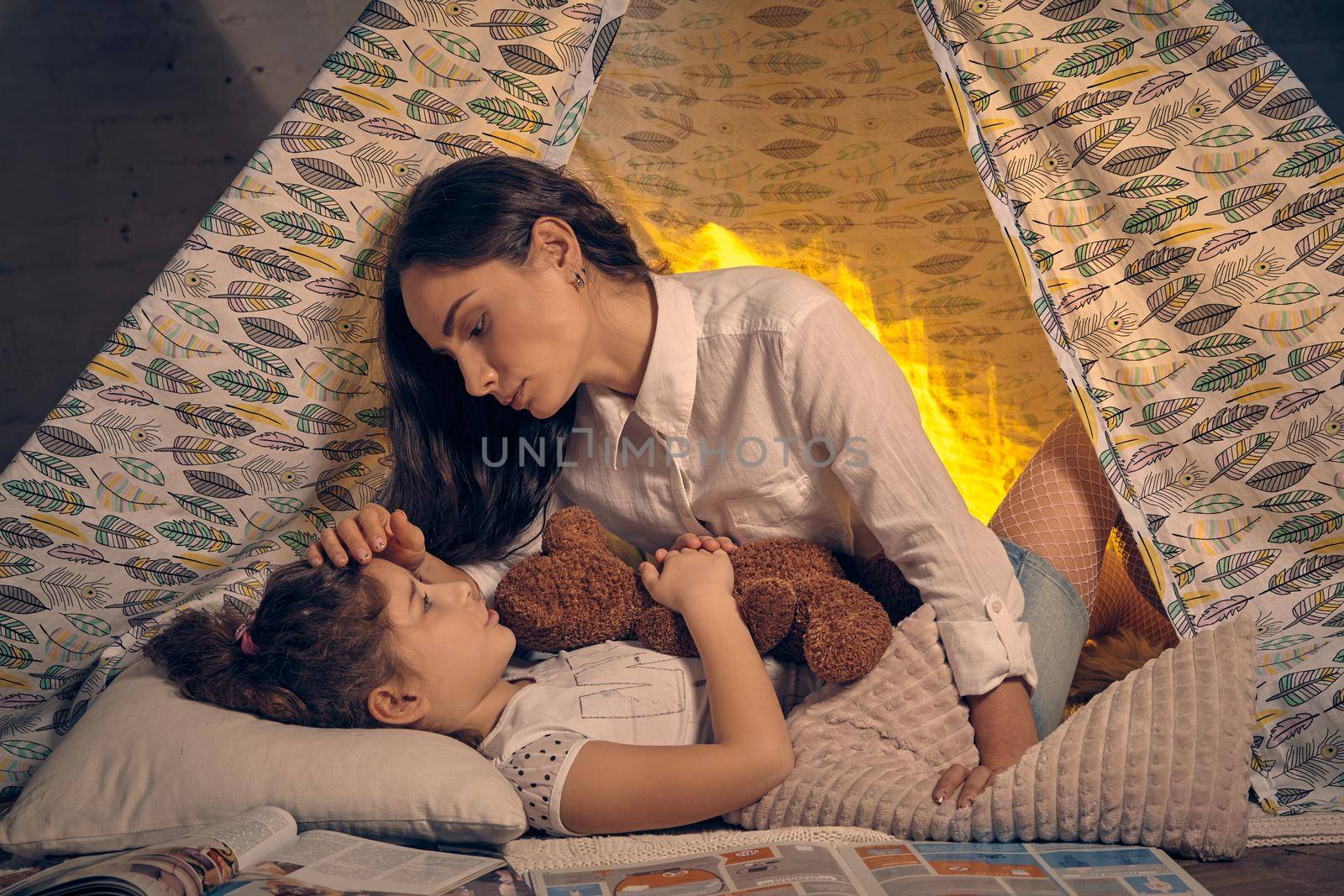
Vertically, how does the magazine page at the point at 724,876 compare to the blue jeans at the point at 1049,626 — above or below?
below

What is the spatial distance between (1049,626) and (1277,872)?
1.23 feet

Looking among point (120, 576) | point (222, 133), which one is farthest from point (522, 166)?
point (222, 133)

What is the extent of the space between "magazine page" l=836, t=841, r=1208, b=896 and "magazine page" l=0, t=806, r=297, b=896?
643mm

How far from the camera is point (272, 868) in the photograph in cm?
101

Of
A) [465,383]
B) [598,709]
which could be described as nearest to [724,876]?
[598,709]

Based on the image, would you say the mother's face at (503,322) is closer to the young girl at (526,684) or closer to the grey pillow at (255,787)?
the young girl at (526,684)

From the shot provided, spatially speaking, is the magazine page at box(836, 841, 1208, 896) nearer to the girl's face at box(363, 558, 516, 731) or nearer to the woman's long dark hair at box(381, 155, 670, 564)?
the girl's face at box(363, 558, 516, 731)

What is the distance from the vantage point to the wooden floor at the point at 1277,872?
106 centimetres

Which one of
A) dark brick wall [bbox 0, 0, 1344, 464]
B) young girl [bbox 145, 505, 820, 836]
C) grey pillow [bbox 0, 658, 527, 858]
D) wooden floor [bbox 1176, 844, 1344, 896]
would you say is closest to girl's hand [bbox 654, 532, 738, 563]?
young girl [bbox 145, 505, 820, 836]

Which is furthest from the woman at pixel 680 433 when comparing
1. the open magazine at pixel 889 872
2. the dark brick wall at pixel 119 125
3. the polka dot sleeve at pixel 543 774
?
the dark brick wall at pixel 119 125

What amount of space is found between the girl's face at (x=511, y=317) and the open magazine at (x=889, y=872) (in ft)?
1.99

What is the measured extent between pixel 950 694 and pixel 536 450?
2.40 feet

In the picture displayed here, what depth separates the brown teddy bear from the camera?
1257 millimetres

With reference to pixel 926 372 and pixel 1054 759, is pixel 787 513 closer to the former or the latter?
pixel 1054 759
